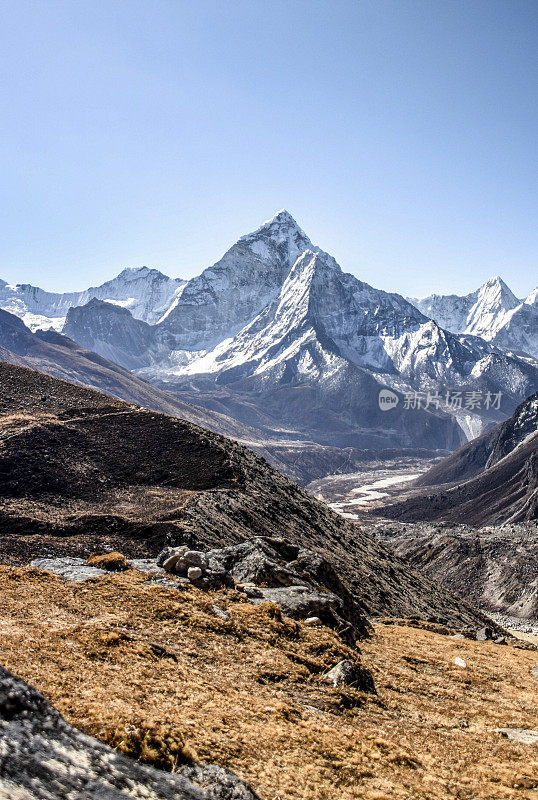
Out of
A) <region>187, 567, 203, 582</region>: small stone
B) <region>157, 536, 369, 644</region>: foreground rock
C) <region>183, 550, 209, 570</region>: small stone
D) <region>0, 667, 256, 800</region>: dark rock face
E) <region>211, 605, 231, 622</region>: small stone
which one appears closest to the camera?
<region>0, 667, 256, 800</region>: dark rock face

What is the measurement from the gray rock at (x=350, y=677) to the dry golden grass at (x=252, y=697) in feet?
1.21

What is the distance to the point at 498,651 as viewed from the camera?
26312 mm

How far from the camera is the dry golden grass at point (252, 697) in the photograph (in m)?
8.17

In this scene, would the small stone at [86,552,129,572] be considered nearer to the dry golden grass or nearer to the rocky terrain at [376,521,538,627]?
the dry golden grass

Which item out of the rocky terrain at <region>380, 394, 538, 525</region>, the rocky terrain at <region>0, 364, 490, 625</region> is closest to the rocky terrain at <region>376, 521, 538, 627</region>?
the rocky terrain at <region>380, 394, 538, 525</region>

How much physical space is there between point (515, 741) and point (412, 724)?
243cm

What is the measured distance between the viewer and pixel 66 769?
5.96 meters

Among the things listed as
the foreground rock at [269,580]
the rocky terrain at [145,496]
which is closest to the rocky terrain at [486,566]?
the rocky terrain at [145,496]

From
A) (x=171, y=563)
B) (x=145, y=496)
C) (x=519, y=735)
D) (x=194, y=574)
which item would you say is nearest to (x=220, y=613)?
(x=194, y=574)

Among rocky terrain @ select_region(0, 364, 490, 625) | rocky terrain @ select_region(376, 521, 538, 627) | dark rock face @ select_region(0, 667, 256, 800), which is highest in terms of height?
dark rock face @ select_region(0, 667, 256, 800)

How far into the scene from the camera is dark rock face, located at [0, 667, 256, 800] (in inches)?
219

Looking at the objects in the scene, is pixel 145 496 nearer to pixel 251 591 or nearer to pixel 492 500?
pixel 251 591

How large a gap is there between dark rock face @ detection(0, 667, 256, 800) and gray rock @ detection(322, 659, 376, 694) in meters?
6.11

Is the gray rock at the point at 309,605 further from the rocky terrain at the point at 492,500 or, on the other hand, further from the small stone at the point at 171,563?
the rocky terrain at the point at 492,500
